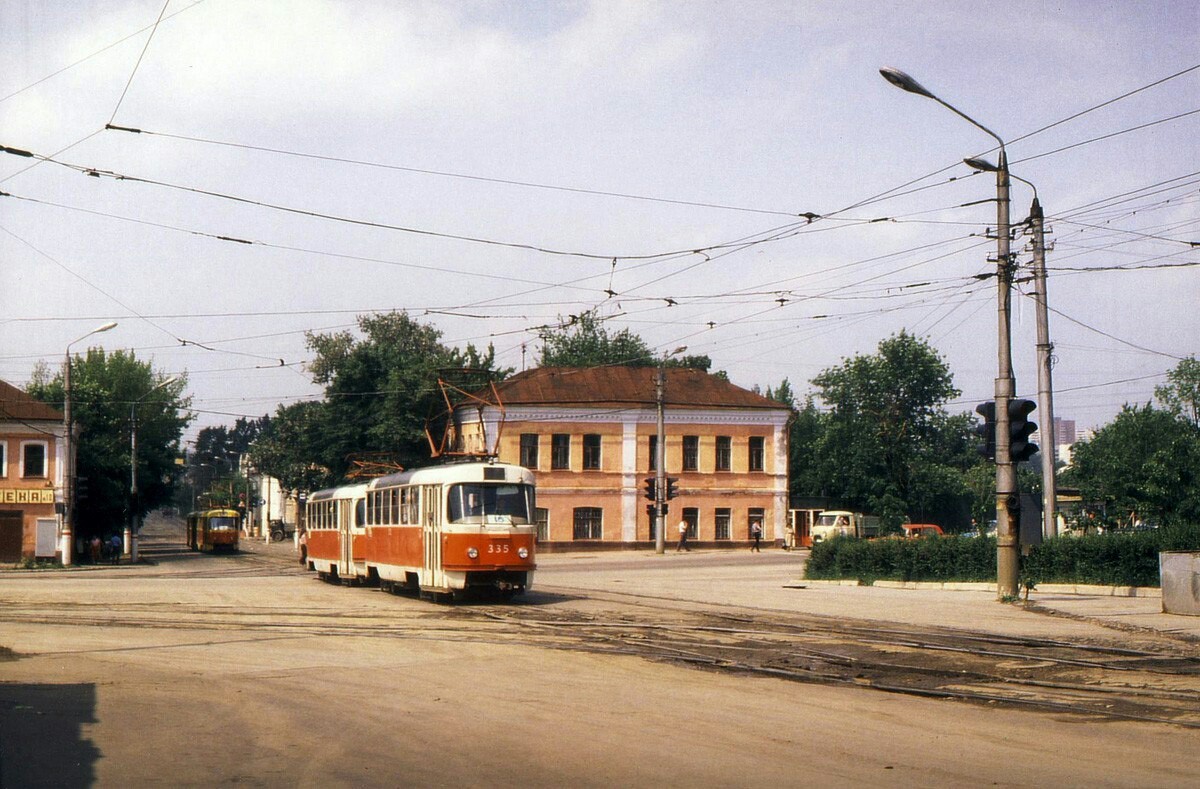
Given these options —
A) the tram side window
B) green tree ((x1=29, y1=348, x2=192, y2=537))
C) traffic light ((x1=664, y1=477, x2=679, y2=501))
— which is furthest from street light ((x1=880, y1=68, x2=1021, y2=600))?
green tree ((x1=29, y1=348, x2=192, y2=537))

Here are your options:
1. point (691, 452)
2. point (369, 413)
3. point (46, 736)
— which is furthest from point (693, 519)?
point (46, 736)

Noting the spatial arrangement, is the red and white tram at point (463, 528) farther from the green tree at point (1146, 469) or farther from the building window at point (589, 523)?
the building window at point (589, 523)

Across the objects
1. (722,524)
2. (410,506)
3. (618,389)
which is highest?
(618,389)

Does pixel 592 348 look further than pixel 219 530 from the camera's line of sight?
Yes

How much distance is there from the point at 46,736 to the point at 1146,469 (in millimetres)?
36291

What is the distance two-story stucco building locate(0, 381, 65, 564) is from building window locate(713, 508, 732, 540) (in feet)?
99.6

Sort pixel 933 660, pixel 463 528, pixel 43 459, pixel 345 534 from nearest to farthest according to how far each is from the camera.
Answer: pixel 933 660 → pixel 463 528 → pixel 345 534 → pixel 43 459

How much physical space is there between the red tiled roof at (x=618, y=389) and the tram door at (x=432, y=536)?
1420 inches

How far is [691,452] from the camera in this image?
62.2m

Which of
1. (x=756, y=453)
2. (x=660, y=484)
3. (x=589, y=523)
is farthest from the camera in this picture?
(x=756, y=453)

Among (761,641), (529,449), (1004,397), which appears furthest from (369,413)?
(761,641)

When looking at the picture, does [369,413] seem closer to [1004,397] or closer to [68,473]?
[68,473]

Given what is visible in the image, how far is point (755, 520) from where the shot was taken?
206 ft

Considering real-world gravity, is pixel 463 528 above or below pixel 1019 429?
below
